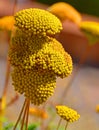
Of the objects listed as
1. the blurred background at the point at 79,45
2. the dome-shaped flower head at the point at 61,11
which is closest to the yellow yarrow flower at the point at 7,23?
the dome-shaped flower head at the point at 61,11

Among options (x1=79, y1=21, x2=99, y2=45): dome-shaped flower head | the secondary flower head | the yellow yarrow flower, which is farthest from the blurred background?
the secondary flower head

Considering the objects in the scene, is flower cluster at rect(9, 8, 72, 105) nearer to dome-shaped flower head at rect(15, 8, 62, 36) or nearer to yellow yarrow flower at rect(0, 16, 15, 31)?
dome-shaped flower head at rect(15, 8, 62, 36)

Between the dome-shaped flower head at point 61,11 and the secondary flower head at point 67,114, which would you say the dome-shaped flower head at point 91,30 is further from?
the secondary flower head at point 67,114

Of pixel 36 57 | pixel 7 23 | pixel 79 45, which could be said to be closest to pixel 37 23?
pixel 36 57

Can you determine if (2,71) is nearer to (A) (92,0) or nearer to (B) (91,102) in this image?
(B) (91,102)

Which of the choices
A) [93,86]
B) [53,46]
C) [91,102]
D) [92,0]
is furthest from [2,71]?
[53,46]

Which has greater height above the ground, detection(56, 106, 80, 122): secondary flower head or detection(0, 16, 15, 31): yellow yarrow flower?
detection(0, 16, 15, 31): yellow yarrow flower

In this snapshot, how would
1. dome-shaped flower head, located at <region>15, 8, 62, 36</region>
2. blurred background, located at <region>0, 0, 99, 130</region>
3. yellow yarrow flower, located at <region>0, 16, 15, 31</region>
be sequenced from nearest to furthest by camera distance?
dome-shaped flower head, located at <region>15, 8, 62, 36</region> → yellow yarrow flower, located at <region>0, 16, 15, 31</region> → blurred background, located at <region>0, 0, 99, 130</region>

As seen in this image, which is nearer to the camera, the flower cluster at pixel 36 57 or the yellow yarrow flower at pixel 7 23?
the flower cluster at pixel 36 57
